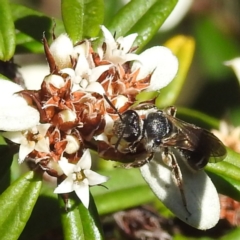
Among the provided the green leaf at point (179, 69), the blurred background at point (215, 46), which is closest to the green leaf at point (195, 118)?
the green leaf at point (179, 69)

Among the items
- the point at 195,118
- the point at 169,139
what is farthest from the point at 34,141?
the point at 195,118

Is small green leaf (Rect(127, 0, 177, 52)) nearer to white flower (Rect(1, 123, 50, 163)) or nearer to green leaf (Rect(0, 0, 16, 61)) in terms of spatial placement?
green leaf (Rect(0, 0, 16, 61))

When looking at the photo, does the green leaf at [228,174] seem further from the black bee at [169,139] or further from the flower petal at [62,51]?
the flower petal at [62,51]

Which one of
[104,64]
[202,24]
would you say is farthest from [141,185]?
[202,24]

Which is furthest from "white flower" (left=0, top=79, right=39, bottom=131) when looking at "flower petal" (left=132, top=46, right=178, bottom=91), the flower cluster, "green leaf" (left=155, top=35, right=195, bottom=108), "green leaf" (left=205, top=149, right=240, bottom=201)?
"green leaf" (left=155, top=35, right=195, bottom=108)

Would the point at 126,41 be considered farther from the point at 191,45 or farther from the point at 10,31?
the point at 191,45
